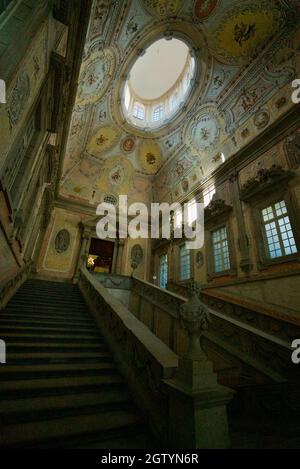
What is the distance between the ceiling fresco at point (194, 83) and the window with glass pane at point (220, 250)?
13.4ft

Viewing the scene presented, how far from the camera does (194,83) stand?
41.7ft

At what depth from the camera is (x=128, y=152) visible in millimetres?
16875

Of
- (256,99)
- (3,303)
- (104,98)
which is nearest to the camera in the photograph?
(3,303)

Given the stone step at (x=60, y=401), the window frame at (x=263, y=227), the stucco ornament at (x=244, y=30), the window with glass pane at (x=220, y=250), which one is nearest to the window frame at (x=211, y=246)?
the window with glass pane at (x=220, y=250)

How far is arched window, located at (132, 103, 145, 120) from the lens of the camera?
17.4m

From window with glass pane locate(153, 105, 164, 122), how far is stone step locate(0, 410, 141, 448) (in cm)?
1879

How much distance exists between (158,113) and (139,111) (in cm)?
167

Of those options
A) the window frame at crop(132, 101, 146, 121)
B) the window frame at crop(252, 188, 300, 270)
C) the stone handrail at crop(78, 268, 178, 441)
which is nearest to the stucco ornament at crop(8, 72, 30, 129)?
the stone handrail at crop(78, 268, 178, 441)

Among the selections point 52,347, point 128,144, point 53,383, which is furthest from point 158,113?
point 53,383

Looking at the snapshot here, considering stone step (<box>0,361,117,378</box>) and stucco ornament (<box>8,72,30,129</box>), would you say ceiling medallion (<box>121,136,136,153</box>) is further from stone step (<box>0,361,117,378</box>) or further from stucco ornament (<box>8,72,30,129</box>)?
stone step (<box>0,361,117,378</box>)

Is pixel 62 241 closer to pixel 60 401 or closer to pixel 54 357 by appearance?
pixel 54 357
